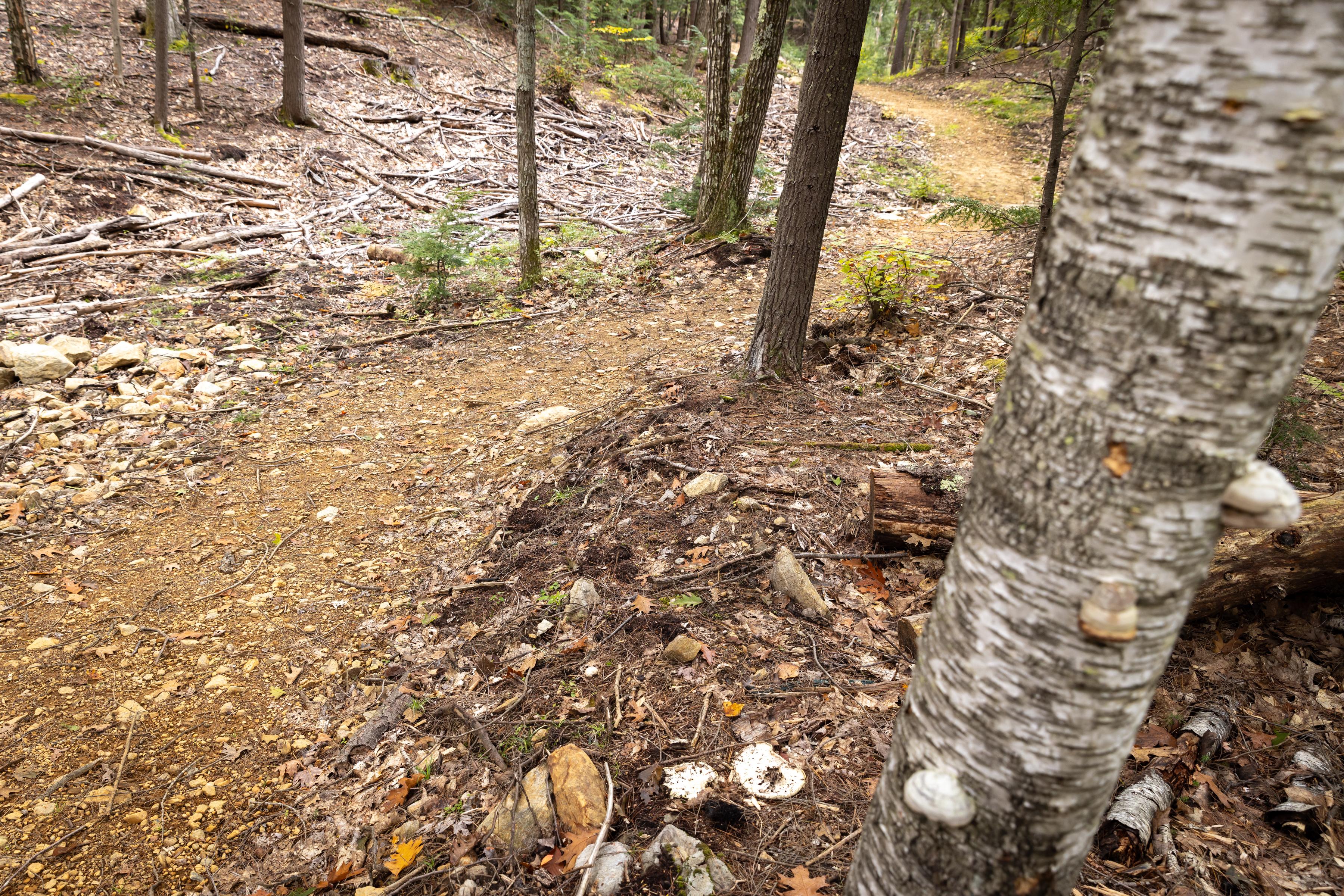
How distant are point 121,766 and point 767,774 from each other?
3186mm

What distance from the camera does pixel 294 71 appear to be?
526 inches

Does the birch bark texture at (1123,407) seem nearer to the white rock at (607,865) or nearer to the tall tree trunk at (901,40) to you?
the white rock at (607,865)

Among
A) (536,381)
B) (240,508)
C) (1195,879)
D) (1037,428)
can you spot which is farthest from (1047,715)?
(536,381)

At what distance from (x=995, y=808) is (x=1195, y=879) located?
153 cm

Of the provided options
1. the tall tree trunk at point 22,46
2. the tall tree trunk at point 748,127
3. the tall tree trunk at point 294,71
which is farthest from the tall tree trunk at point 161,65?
the tall tree trunk at point 748,127

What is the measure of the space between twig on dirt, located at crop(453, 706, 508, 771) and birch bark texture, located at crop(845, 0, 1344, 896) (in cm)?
200

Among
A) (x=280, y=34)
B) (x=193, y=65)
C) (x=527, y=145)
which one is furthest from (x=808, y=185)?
(x=280, y=34)

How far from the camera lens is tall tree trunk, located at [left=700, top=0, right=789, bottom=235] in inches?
320

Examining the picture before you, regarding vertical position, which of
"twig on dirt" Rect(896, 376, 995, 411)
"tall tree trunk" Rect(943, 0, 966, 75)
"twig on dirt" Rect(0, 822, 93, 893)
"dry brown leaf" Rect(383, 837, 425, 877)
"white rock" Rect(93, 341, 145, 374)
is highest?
"tall tree trunk" Rect(943, 0, 966, 75)

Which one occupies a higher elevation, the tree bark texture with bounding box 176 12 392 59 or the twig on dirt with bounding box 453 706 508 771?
the tree bark texture with bounding box 176 12 392 59

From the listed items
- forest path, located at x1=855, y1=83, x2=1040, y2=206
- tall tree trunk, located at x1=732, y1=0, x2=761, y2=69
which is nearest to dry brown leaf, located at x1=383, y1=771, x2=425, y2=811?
forest path, located at x1=855, y1=83, x2=1040, y2=206

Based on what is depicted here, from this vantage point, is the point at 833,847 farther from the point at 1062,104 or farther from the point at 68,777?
the point at 1062,104

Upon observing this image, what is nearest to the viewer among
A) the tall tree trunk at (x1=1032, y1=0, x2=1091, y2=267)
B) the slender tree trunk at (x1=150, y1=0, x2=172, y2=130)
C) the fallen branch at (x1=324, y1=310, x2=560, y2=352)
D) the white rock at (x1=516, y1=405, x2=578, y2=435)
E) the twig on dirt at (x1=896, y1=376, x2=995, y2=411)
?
the tall tree trunk at (x1=1032, y1=0, x2=1091, y2=267)

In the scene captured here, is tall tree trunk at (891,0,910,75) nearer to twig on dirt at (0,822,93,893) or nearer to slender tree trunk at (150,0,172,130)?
slender tree trunk at (150,0,172,130)
